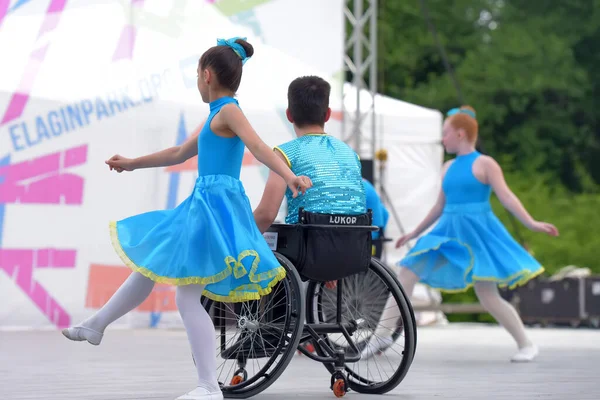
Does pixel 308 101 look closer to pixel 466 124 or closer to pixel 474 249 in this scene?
pixel 474 249

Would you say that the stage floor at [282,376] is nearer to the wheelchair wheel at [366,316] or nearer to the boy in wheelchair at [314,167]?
the wheelchair wheel at [366,316]

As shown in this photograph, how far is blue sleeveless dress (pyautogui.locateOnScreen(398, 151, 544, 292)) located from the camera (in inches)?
299

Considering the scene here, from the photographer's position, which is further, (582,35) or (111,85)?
(582,35)

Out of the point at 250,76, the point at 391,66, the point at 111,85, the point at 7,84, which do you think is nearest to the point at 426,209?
the point at 250,76

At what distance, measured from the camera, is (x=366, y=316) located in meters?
5.50

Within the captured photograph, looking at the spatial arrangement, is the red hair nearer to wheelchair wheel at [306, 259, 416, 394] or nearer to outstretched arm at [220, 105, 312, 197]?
wheelchair wheel at [306, 259, 416, 394]

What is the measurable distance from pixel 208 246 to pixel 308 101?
0.96m

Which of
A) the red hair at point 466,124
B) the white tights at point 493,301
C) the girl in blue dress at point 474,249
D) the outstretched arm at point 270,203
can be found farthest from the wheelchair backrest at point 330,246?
the red hair at point 466,124

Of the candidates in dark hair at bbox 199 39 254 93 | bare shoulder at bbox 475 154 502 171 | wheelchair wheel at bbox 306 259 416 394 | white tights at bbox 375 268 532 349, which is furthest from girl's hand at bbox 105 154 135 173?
bare shoulder at bbox 475 154 502 171

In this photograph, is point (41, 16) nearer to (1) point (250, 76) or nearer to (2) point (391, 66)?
(1) point (250, 76)

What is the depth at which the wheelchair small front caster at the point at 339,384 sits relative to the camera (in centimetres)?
502

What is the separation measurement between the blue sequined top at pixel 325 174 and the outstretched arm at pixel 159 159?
0.40 metres

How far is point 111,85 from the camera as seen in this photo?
425 inches

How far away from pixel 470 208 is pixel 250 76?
406 centimetres
